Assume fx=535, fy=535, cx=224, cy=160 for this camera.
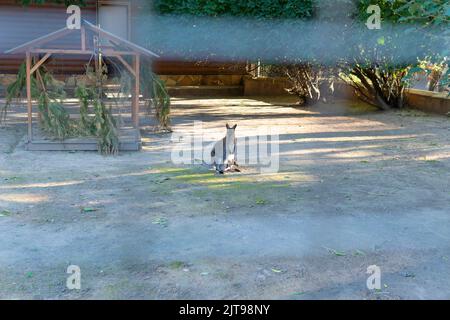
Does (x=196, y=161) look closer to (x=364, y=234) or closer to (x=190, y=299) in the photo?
(x=364, y=234)

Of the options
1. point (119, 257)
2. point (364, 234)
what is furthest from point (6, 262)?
point (364, 234)

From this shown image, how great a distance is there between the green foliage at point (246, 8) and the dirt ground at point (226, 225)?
3256mm

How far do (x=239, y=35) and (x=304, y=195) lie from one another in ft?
18.4

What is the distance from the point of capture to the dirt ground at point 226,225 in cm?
332

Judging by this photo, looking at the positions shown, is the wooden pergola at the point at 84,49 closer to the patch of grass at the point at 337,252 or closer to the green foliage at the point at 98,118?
the green foliage at the point at 98,118

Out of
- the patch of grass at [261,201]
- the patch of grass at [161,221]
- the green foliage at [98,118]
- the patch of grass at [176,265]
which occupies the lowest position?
the patch of grass at [176,265]

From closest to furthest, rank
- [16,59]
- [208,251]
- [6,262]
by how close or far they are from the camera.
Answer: [6,262], [208,251], [16,59]

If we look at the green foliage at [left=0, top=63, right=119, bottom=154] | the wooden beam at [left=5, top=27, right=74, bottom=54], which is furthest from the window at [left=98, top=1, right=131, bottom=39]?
the wooden beam at [left=5, top=27, right=74, bottom=54]

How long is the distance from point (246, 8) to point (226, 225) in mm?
6591

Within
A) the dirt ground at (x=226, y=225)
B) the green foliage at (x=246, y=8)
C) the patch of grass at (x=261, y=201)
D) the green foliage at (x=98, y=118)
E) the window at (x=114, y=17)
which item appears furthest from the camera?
the window at (x=114, y=17)

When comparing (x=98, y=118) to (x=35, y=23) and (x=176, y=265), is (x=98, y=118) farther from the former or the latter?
(x=35, y=23)

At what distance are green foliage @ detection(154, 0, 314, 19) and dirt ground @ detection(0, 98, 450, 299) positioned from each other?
3.26 m

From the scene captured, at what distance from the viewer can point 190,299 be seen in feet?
10.2

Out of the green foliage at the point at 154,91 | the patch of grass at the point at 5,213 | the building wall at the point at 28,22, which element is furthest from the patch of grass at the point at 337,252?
the building wall at the point at 28,22
